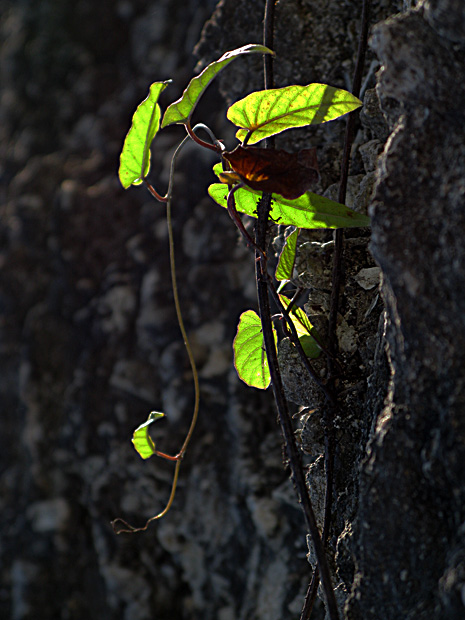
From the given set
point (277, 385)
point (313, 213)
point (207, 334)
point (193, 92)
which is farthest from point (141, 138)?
point (207, 334)

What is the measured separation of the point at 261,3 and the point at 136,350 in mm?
863

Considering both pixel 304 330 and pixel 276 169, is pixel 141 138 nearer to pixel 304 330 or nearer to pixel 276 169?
pixel 276 169

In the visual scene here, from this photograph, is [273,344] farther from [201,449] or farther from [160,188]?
[160,188]

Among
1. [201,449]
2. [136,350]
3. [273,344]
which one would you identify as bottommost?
[201,449]

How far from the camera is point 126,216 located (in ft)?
5.38

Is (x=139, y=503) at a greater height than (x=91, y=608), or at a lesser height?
greater

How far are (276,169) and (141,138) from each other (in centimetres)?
19

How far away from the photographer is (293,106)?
0.57 m

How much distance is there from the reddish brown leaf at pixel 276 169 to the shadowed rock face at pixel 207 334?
0.07 metres

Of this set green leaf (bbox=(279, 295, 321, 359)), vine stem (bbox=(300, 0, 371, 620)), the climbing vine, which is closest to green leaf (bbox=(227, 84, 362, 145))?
the climbing vine

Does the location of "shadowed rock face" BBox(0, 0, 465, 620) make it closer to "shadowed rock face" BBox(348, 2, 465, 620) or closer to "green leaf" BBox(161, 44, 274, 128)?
"shadowed rock face" BBox(348, 2, 465, 620)

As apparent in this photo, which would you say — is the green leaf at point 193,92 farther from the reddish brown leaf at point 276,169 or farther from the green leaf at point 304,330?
the green leaf at point 304,330

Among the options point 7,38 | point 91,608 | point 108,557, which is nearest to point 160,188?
point 108,557

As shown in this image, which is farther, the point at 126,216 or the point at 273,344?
the point at 126,216
